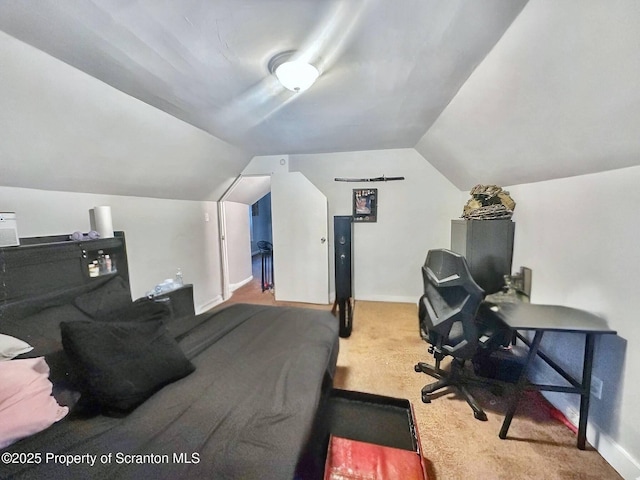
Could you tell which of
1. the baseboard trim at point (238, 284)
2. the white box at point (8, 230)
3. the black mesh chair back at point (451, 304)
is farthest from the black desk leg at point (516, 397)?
the baseboard trim at point (238, 284)

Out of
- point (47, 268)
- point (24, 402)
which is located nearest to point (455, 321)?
point (24, 402)

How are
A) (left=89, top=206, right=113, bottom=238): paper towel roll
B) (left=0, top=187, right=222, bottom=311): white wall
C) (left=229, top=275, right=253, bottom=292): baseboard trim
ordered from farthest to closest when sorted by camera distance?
(left=229, top=275, right=253, bottom=292): baseboard trim < (left=89, top=206, right=113, bottom=238): paper towel roll < (left=0, top=187, right=222, bottom=311): white wall

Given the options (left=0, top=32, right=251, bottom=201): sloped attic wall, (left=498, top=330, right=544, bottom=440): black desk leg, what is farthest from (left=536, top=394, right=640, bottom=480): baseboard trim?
(left=0, top=32, right=251, bottom=201): sloped attic wall

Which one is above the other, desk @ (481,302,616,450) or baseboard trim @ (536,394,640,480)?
desk @ (481,302,616,450)

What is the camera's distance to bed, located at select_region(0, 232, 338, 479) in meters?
0.85

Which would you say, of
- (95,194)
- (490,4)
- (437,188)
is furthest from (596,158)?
(95,194)

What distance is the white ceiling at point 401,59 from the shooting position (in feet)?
3.41

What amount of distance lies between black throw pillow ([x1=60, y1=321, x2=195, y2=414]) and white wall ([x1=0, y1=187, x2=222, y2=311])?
1.31 m

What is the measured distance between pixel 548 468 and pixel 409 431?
78 cm

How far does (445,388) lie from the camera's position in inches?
81.0

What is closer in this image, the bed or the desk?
the bed

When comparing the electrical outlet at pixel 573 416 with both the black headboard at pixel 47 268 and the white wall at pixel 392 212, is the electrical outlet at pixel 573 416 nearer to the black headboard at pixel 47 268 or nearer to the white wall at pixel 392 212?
the white wall at pixel 392 212

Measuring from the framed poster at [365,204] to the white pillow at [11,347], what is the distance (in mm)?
3461

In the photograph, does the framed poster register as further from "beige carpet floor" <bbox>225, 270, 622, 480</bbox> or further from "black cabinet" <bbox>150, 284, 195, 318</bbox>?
"black cabinet" <bbox>150, 284, 195, 318</bbox>
